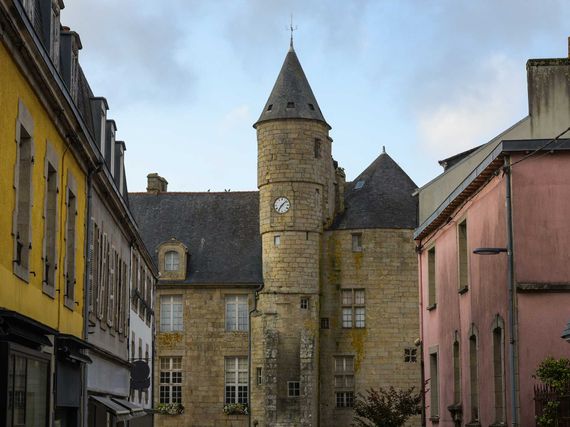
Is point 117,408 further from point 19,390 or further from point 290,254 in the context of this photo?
point 290,254

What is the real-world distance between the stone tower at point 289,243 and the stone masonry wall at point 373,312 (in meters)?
0.79

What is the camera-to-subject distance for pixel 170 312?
2251 inches

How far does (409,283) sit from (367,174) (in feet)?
21.1

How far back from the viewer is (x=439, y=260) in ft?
87.8

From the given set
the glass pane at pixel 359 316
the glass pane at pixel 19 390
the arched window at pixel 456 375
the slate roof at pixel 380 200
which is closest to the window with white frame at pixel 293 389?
the glass pane at pixel 359 316

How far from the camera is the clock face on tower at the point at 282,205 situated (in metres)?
55.0

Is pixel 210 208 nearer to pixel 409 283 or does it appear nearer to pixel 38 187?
pixel 409 283

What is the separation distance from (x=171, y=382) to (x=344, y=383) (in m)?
7.91

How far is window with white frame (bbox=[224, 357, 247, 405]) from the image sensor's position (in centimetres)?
5584

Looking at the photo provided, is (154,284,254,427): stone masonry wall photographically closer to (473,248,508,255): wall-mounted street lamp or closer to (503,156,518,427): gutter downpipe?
(503,156,518,427): gutter downpipe

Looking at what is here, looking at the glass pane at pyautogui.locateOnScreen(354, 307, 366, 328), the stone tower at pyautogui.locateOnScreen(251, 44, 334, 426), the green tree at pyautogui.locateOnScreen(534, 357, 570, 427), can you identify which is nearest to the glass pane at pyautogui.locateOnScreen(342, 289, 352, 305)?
the glass pane at pyautogui.locateOnScreen(354, 307, 366, 328)

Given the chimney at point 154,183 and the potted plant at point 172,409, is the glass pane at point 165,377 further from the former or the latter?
the chimney at point 154,183

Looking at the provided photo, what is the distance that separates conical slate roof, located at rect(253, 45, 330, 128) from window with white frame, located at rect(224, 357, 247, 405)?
10.7 meters

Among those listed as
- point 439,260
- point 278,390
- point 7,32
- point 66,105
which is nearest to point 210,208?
point 278,390
